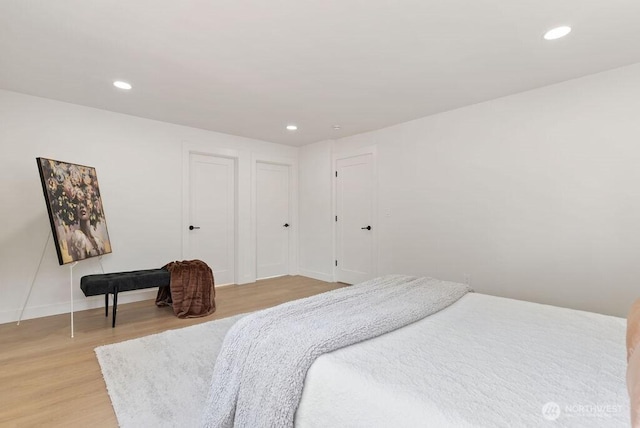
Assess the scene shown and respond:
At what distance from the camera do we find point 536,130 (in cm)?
→ 312

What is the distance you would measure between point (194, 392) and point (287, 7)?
2494 millimetres

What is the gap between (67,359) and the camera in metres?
2.39

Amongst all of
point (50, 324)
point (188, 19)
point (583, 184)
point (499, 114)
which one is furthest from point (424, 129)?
point (50, 324)

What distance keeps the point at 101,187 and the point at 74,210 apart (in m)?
0.75

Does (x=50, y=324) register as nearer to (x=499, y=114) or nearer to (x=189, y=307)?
(x=189, y=307)

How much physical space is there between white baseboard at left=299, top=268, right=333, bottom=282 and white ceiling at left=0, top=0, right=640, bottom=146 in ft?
9.27

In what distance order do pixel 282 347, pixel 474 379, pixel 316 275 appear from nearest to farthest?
pixel 474 379
pixel 282 347
pixel 316 275

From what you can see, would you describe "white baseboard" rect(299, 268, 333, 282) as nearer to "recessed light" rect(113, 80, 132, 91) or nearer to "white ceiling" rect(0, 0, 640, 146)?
"white ceiling" rect(0, 0, 640, 146)

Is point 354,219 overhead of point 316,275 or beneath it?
overhead

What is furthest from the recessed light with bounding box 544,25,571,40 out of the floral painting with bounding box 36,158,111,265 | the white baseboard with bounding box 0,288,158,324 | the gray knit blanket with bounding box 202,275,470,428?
the white baseboard with bounding box 0,288,158,324

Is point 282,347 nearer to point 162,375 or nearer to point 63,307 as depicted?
point 162,375

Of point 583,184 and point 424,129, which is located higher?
point 424,129

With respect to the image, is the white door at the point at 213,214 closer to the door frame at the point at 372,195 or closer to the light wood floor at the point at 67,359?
the light wood floor at the point at 67,359

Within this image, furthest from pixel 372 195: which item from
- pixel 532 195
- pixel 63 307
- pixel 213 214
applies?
pixel 63 307
